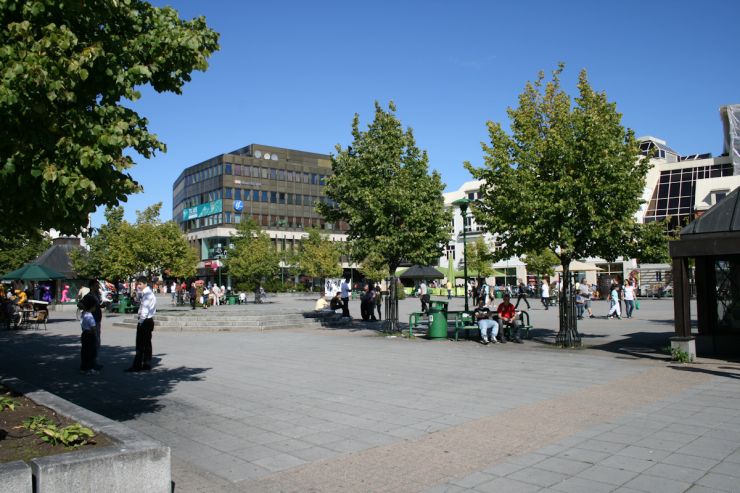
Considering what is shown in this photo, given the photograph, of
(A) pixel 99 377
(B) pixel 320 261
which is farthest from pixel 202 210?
(A) pixel 99 377

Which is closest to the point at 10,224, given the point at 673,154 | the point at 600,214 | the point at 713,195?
the point at 600,214

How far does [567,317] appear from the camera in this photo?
15.4m

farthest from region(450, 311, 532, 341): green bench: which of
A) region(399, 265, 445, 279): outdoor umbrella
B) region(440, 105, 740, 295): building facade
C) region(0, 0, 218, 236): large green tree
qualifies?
region(440, 105, 740, 295): building facade

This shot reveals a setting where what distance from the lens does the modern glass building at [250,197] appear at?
89.9 m

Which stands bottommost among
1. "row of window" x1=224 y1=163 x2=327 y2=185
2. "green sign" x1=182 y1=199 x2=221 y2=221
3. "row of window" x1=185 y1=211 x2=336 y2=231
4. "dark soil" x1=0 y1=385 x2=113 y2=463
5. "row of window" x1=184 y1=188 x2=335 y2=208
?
"dark soil" x1=0 y1=385 x2=113 y2=463

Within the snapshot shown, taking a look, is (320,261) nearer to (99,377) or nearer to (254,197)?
(254,197)

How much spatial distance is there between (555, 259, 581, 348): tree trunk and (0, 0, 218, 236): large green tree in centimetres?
1163

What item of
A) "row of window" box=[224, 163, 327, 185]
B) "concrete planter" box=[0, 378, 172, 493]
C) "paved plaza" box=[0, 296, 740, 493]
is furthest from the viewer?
"row of window" box=[224, 163, 327, 185]

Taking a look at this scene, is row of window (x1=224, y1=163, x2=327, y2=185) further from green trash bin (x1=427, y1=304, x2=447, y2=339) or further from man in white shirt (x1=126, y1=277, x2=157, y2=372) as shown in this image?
man in white shirt (x1=126, y1=277, x2=157, y2=372)

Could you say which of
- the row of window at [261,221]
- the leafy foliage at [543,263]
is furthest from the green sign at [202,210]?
the leafy foliage at [543,263]

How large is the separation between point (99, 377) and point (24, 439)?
646 cm

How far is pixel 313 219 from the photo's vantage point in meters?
98.0

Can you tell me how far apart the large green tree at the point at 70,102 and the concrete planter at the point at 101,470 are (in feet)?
7.20

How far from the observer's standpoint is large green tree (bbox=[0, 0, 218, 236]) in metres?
5.13
